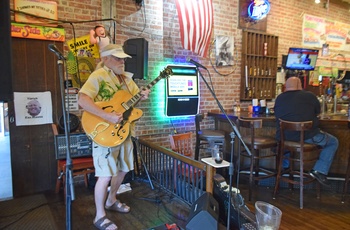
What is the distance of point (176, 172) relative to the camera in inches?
116

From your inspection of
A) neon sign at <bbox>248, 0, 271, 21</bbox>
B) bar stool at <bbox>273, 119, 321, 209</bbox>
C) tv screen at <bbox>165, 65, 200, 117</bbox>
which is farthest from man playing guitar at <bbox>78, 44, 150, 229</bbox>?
neon sign at <bbox>248, 0, 271, 21</bbox>

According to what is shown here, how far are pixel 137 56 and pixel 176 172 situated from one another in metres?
1.56

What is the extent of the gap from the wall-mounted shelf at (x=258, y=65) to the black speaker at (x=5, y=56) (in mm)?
4120

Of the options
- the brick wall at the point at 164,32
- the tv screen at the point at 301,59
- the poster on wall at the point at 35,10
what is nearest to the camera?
the poster on wall at the point at 35,10

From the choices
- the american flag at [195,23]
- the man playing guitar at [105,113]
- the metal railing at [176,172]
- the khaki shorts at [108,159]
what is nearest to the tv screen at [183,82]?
the american flag at [195,23]

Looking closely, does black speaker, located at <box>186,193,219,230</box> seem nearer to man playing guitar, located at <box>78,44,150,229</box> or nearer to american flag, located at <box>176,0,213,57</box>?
man playing guitar, located at <box>78,44,150,229</box>

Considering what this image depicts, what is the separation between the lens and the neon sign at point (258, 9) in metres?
4.91

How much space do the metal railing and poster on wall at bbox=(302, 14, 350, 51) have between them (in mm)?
4654

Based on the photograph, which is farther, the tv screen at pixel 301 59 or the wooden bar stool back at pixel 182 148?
the tv screen at pixel 301 59

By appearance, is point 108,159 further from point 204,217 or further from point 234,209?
point 234,209

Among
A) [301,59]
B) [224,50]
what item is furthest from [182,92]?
[301,59]

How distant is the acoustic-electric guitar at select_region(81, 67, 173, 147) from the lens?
2.33 meters

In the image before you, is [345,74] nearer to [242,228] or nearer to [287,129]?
[287,129]

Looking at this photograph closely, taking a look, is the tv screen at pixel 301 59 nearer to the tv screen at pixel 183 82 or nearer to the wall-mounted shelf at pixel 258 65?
the wall-mounted shelf at pixel 258 65
